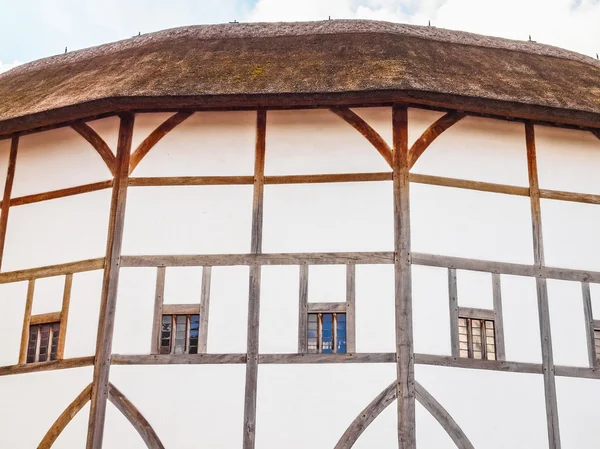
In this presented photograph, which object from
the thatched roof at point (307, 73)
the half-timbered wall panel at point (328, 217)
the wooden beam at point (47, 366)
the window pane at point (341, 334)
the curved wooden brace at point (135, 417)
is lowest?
the curved wooden brace at point (135, 417)

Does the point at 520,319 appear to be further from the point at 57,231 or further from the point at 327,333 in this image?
the point at 57,231

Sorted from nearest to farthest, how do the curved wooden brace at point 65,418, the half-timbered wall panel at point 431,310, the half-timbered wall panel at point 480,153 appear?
the half-timbered wall panel at point 431,310 < the curved wooden brace at point 65,418 < the half-timbered wall panel at point 480,153

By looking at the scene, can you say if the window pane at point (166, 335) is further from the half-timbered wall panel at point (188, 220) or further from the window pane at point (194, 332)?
the half-timbered wall panel at point (188, 220)

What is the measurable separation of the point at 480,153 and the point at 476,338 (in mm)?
2865

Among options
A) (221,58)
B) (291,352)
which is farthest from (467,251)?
(221,58)

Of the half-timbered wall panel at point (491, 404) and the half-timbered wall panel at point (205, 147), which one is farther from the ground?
the half-timbered wall panel at point (205, 147)

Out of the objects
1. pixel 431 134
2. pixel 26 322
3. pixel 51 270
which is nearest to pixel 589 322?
pixel 431 134

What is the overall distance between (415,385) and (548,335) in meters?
2.30

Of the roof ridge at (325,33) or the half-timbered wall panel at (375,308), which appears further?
the roof ridge at (325,33)

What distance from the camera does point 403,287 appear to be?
12227 mm

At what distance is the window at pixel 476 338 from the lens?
12.4m

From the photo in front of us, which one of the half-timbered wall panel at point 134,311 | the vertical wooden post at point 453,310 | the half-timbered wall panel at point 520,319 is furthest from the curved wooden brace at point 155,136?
the half-timbered wall panel at point 520,319

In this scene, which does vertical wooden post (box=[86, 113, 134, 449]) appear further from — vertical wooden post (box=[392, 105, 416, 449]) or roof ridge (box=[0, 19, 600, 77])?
vertical wooden post (box=[392, 105, 416, 449])

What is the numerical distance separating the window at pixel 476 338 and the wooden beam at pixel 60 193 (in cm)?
572
